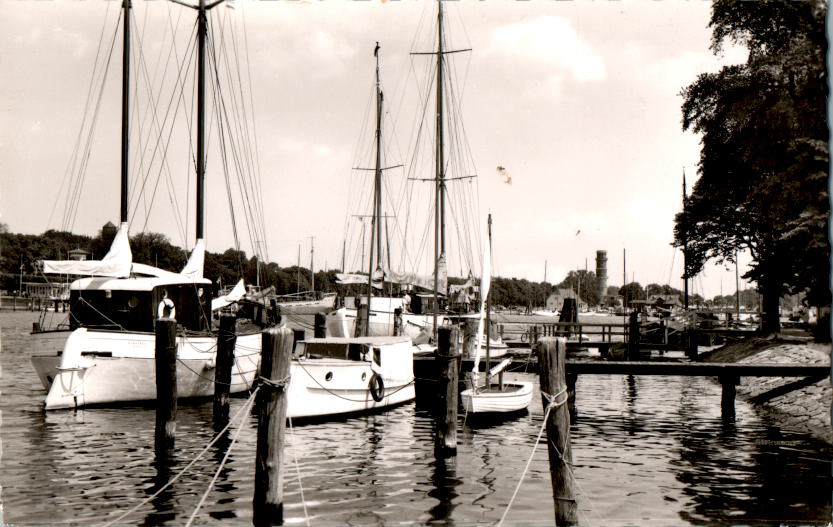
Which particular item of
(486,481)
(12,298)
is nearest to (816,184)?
(486,481)

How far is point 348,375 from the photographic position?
834 inches

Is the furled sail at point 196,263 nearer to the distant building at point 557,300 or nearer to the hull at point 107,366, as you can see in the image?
the hull at point 107,366

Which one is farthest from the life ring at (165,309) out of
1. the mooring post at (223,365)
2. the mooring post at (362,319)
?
the mooring post at (362,319)

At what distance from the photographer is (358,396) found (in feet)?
70.9

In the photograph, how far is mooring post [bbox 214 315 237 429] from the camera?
2012 centimetres

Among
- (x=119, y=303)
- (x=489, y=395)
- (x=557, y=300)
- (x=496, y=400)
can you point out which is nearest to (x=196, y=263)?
(x=119, y=303)

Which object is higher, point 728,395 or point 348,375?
point 348,375

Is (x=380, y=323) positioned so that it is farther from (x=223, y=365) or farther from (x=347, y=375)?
(x=223, y=365)

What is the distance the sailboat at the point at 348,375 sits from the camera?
20.1 m

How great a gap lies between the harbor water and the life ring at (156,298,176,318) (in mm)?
3570

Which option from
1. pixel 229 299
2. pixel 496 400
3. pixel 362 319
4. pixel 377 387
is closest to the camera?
pixel 496 400

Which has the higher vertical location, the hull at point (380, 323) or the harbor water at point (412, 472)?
the hull at point (380, 323)

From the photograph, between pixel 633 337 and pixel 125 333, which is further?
pixel 633 337

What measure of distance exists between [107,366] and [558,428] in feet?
53.2
